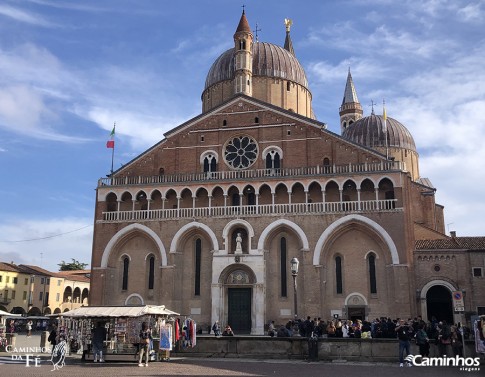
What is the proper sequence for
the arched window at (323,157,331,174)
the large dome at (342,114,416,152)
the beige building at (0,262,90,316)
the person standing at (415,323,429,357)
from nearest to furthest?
the person standing at (415,323,429,357), the arched window at (323,157,331,174), the large dome at (342,114,416,152), the beige building at (0,262,90,316)

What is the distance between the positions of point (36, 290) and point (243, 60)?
36.0 m

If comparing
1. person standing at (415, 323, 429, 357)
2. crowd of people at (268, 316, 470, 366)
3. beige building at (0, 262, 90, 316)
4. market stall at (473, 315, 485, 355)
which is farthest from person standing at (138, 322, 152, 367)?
beige building at (0, 262, 90, 316)

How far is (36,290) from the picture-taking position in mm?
58688

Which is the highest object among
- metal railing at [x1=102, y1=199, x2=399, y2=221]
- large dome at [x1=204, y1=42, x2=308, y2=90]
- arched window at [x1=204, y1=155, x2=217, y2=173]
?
large dome at [x1=204, y1=42, x2=308, y2=90]

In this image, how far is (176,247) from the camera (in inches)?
1337

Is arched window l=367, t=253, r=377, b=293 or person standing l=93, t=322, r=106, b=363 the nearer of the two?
person standing l=93, t=322, r=106, b=363

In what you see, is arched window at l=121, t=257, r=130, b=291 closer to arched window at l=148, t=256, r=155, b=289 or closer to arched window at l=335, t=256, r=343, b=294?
arched window at l=148, t=256, r=155, b=289

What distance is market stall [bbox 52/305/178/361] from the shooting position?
19.5m

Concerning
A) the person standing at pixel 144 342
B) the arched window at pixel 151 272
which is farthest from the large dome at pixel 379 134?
the person standing at pixel 144 342

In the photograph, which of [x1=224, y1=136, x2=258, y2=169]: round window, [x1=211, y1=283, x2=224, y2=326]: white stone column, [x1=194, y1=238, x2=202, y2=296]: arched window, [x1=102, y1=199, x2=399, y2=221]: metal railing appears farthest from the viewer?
[x1=224, y1=136, x2=258, y2=169]: round window

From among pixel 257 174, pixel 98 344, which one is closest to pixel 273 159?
pixel 257 174

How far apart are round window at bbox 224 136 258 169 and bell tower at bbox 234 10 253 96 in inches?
173

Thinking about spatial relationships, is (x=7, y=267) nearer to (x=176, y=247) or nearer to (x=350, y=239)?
(x=176, y=247)

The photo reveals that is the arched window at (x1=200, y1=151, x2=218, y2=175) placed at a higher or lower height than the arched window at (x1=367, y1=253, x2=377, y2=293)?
higher
